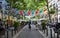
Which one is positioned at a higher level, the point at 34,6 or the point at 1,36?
the point at 34,6

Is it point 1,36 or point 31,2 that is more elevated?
point 31,2

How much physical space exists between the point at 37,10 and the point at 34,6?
1.36m

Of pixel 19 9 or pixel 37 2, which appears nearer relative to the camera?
pixel 37 2

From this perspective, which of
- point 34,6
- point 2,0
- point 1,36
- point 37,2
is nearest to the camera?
point 1,36

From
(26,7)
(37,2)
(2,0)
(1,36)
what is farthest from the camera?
(26,7)

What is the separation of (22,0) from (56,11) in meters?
12.1

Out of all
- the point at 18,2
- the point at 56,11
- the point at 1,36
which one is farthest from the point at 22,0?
the point at 1,36

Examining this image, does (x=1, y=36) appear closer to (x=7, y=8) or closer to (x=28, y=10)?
(x=7, y=8)

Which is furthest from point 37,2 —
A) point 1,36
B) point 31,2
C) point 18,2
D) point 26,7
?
point 1,36

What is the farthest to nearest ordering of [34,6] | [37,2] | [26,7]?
[26,7]
[34,6]
[37,2]

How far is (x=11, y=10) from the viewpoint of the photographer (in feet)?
178

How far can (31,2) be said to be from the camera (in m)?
51.9

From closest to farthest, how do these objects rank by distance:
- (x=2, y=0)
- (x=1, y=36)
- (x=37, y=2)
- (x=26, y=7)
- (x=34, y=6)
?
(x=1, y=36) → (x=2, y=0) → (x=37, y=2) → (x=34, y=6) → (x=26, y=7)

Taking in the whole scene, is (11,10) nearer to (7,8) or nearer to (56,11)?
(7,8)
